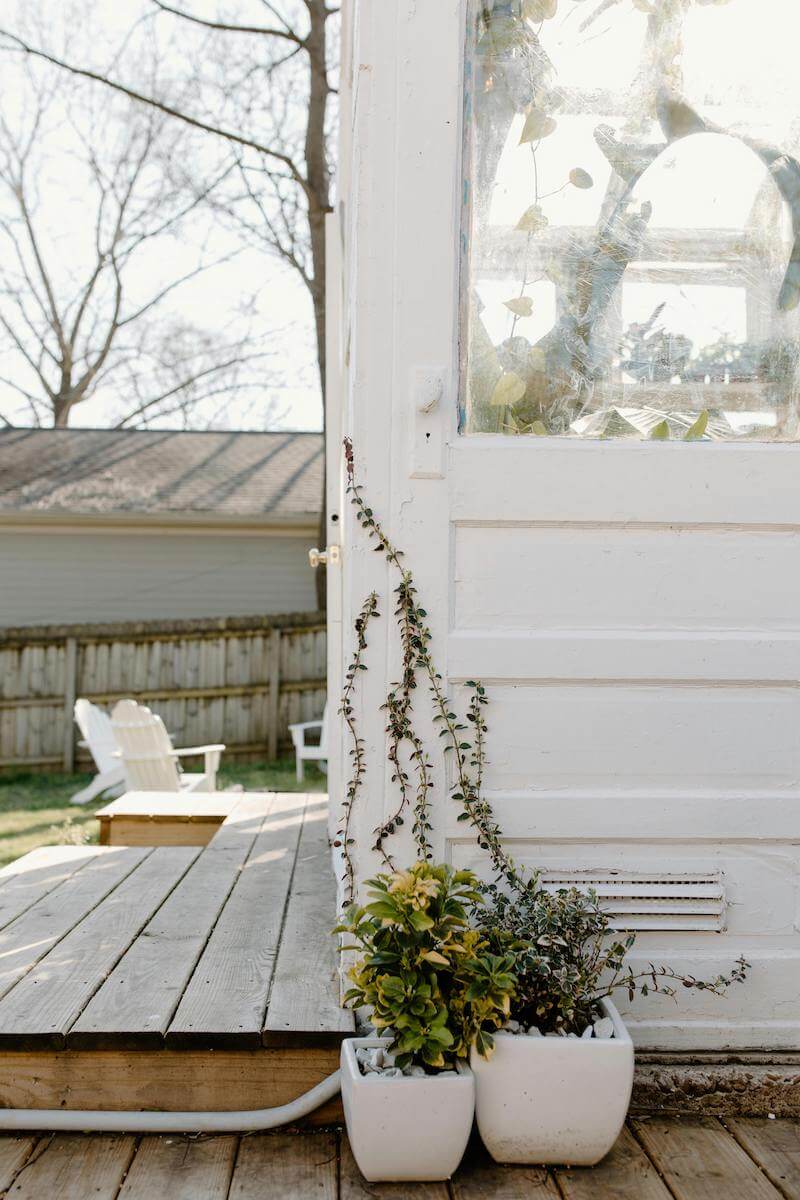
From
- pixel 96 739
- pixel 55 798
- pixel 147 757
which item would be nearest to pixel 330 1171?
pixel 147 757

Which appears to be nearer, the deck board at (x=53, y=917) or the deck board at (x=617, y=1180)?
the deck board at (x=617, y=1180)

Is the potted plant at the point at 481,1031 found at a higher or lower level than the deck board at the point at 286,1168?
higher

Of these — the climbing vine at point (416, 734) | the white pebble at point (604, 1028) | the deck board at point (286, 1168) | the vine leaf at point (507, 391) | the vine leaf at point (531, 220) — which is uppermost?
the vine leaf at point (531, 220)

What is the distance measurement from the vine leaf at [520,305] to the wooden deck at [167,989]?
5.18ft

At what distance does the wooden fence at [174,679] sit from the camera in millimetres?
10359

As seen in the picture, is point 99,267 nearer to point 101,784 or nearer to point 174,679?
point 174,679

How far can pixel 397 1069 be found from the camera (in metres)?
2.08

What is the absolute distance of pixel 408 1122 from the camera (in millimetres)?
2010

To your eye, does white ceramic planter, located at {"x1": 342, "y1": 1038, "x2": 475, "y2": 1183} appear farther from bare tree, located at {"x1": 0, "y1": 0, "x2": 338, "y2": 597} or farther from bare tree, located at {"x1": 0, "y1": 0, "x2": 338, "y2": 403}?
bare tree, located at {"x1": 0, "y1": 0, "x2": 338, "y2": 403}

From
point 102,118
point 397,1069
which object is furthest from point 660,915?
point 102,118

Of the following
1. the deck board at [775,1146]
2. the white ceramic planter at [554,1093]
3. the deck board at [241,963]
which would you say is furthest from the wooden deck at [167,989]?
the deck board at [775,1146]

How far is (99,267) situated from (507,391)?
17.7 metres

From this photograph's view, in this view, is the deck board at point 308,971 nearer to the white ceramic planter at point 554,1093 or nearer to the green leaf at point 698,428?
the white ceramic planter at point 554,1093

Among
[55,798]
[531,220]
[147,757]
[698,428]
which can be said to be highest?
[531,220]
